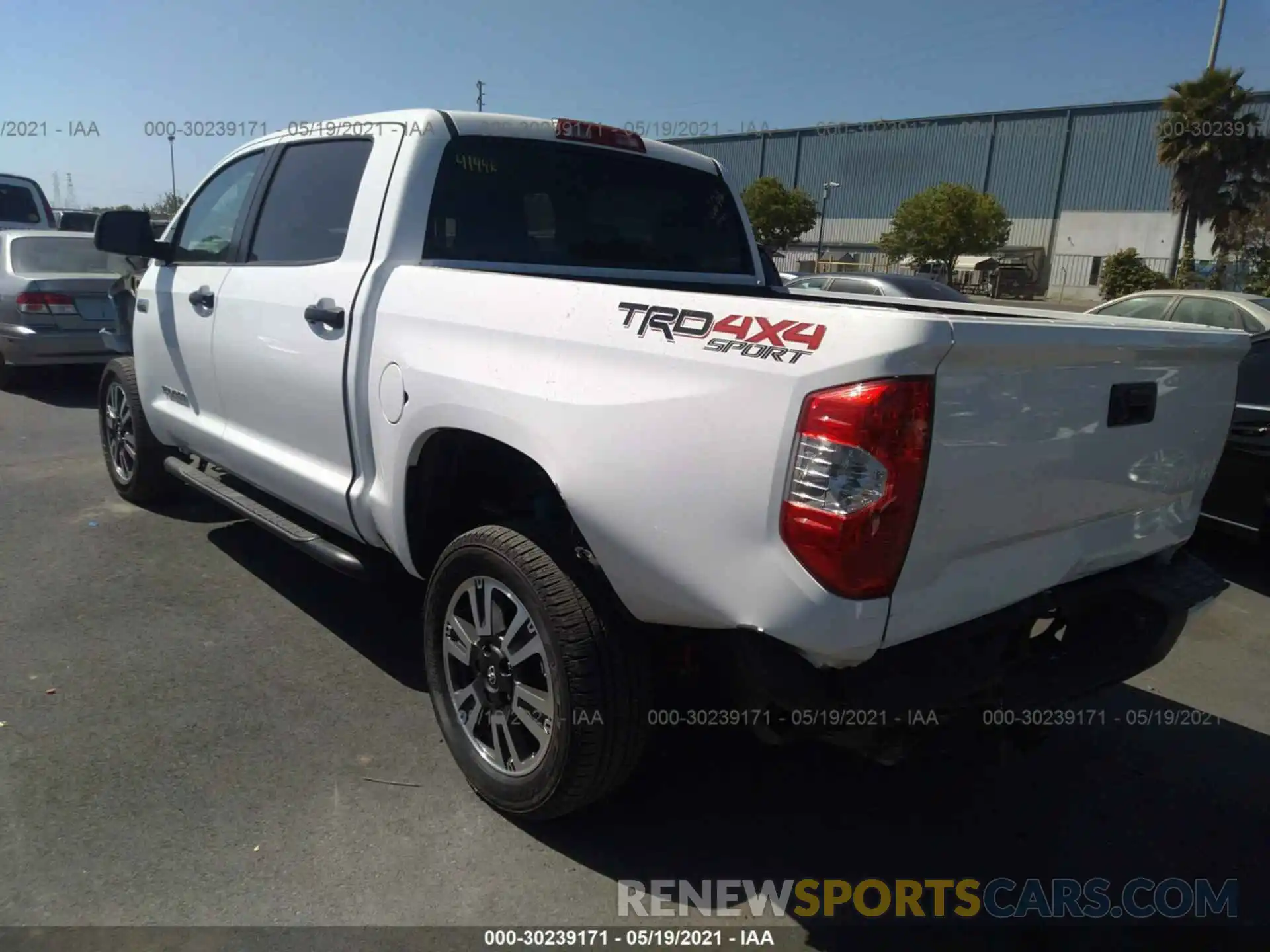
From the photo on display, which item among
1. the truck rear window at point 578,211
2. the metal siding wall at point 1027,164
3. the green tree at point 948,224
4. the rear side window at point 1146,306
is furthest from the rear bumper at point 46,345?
the metal siding wall at point 1027,164

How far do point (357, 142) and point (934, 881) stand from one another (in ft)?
10.5

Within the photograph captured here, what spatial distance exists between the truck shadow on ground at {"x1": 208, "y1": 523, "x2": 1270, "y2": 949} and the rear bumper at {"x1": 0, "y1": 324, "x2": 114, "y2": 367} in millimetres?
7380

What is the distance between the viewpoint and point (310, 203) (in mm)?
3744

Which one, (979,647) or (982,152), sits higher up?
(982,152)

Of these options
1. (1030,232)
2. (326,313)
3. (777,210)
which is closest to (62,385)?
(326,313)

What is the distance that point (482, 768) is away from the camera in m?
2.86

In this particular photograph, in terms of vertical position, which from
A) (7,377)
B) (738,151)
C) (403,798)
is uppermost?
(738,151)

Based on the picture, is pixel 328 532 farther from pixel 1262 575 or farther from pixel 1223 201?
pixel 1223 201

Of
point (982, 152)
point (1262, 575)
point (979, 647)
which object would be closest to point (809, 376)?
point (979, 647)

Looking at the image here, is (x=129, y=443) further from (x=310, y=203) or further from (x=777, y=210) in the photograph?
(x=777, y=210)

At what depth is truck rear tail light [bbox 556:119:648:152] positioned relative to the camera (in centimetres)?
374

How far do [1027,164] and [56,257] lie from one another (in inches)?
2367

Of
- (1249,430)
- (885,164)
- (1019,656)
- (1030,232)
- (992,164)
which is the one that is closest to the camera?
(1019,656)

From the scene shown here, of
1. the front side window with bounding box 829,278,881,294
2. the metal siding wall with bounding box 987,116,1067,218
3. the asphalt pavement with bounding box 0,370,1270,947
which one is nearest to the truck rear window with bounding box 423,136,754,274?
→ the asphalt pavement with bounding box 0,370,1270,947
